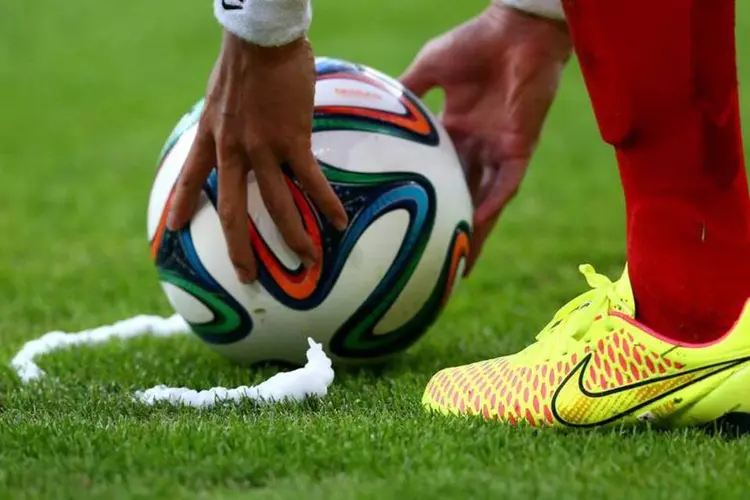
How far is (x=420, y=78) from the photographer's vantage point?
298 cm

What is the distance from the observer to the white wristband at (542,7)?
9.04ft

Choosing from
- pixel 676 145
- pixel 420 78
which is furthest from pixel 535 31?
pixel 676 145

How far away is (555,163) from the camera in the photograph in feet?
20.5

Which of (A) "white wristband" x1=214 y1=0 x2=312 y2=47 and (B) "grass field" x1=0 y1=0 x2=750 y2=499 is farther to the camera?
(A) "white wristband" x1=214 y1=0 x2=312 y2=47

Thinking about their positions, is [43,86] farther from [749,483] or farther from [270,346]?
[749,483]

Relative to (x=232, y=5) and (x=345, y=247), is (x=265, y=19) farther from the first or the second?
(x=345, y=247)

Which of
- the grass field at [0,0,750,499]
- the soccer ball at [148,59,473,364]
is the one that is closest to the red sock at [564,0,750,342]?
the grass field at [0,0,750,499]

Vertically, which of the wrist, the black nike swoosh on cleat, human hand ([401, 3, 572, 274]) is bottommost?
human hand ([401, 3, 572, 274])

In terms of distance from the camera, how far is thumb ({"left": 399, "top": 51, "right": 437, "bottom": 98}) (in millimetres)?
2969

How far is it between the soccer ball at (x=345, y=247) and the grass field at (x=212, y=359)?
11 centimetres

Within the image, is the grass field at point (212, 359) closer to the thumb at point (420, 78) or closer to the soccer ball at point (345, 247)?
the soccer ball at point (345, 247)

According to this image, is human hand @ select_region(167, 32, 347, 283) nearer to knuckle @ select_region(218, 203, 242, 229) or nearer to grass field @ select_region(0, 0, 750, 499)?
knuckle @ select_region(218, 203, 242, 229)

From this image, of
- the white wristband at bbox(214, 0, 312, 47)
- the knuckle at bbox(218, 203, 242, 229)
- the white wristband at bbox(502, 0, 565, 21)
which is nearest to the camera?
the white wristband at bbox(214, 0, 312, 47)

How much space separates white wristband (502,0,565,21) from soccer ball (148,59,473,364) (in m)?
0.35
